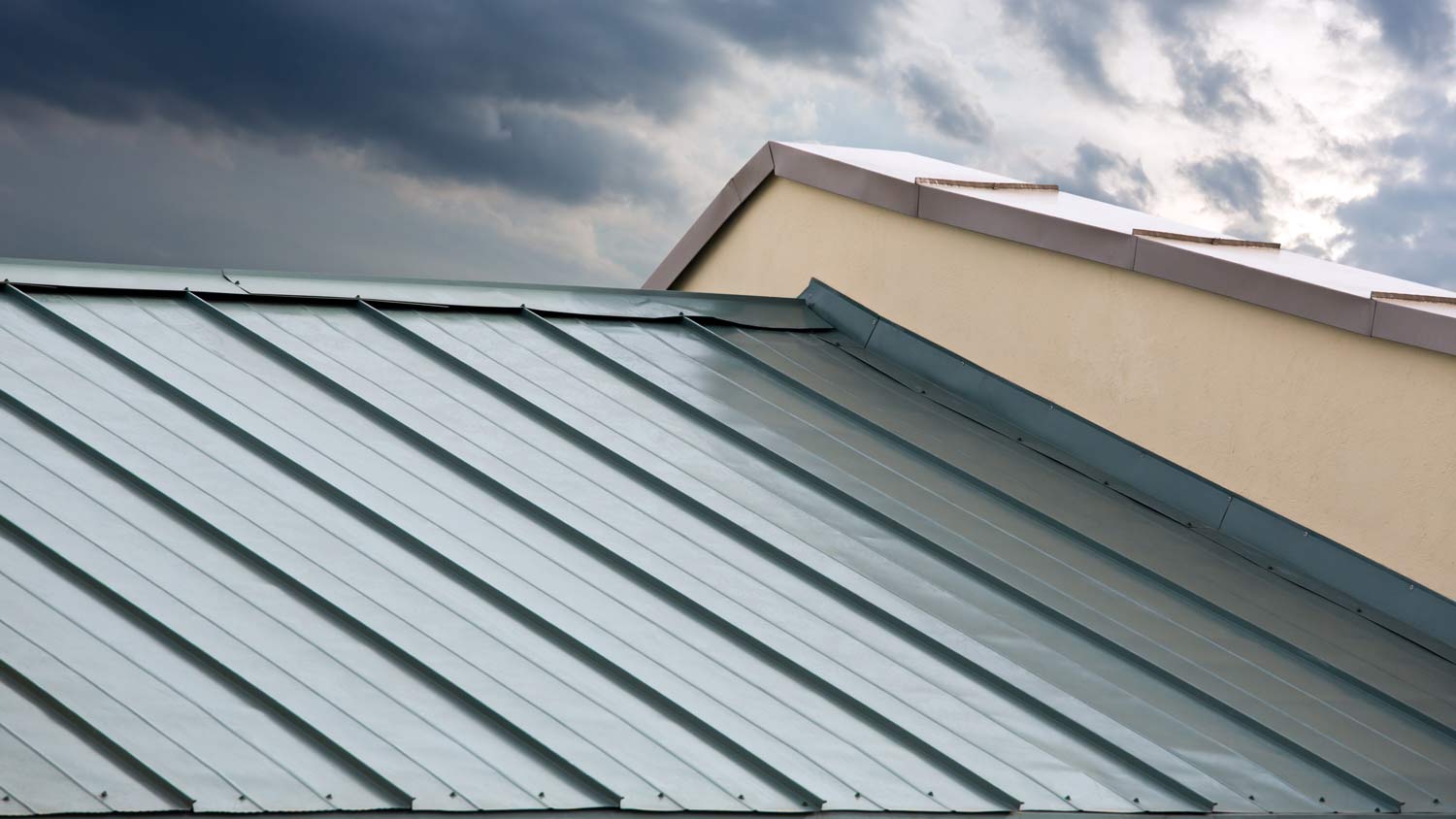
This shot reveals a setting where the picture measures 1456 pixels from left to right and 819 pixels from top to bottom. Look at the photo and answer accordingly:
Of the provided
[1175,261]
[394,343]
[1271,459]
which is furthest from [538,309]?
[1271,459]

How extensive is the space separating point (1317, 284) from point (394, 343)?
16.7 feet

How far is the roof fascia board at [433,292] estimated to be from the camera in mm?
7230

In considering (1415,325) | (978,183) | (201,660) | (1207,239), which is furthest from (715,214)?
(201,660)

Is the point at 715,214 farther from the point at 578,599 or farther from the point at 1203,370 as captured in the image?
the point at 578,599

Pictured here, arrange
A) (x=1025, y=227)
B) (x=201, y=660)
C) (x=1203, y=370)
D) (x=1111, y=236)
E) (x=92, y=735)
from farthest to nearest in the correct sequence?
(x=1025, y=227) < (x=1111, y=236) < (x=1203, y=370) < (x=201, y=660) < (x=92, y=735)

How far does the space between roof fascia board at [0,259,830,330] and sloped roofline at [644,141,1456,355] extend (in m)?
1.16

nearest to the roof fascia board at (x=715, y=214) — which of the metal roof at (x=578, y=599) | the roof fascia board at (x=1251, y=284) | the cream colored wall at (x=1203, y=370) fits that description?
the cream colored wall at (x=1203, y=370)

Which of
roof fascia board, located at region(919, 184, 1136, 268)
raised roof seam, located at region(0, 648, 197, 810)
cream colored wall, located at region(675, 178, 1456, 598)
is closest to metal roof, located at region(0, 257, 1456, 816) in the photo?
raised roof seam, located at region(0, 648, 197, 810)

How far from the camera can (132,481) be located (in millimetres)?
5449

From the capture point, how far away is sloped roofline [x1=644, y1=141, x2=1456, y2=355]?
6676mm

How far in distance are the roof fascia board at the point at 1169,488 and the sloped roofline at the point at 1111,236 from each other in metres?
0.90

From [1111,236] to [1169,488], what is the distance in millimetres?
1563

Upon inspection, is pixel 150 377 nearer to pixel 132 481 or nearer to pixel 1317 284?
pixel 132 481

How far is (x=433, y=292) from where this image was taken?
8.10 m
